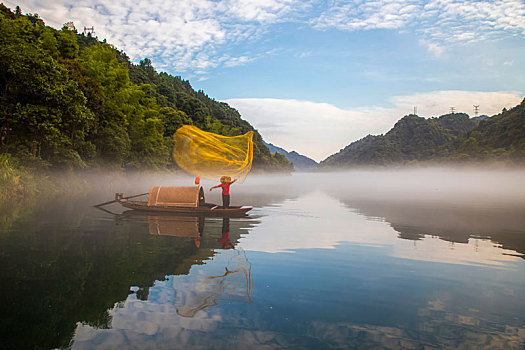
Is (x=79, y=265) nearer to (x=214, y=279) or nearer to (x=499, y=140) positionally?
(x=214, y=279)

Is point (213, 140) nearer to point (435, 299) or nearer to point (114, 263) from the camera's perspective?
point (114, 263)

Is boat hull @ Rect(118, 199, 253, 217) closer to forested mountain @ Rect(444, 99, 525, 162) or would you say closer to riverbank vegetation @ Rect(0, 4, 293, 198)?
riverbank vegetation @ Rect(0, 4, 293, 198)

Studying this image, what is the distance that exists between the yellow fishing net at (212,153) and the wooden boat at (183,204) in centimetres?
561

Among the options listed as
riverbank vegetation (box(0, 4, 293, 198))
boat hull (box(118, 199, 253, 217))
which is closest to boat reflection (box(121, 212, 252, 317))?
boat hull (box(118, 199, 253, 217))

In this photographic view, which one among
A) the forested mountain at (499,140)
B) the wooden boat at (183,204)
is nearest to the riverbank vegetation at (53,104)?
the wooden boat at (183,204)

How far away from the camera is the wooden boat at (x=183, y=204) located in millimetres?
20250

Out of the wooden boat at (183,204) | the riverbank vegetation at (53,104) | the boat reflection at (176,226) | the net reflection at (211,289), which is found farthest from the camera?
the riverbank vegetation at (53,104)

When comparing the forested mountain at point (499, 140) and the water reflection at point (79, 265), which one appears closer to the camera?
the water reflection at point (79, 265)

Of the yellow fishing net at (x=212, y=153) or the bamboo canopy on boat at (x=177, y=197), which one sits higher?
the yellow fishing net at (x=212, y=153)

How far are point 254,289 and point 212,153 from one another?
2677cm

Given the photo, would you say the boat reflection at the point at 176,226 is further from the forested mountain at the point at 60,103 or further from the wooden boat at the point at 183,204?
the forested mountain at the point at 60,103

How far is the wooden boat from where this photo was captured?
20.2 meters

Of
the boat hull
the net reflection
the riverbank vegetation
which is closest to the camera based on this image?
the net reflection

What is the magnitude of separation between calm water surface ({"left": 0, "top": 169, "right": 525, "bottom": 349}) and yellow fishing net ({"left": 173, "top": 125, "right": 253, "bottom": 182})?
1326 cm
